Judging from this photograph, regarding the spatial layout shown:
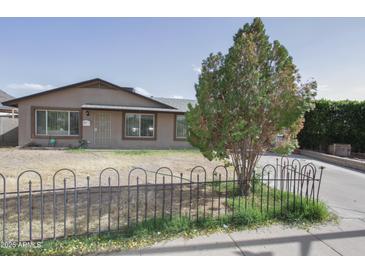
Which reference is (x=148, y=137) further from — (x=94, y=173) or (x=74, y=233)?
(x=74, y=233)

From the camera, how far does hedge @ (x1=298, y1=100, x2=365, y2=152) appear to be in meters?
12.0

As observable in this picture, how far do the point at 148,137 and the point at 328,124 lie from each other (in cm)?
1054

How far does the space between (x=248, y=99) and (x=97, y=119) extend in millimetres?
12070

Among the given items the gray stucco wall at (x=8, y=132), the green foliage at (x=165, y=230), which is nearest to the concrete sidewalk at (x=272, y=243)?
the green foliage at (x=165, y=230)

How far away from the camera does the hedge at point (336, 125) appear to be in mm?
12008

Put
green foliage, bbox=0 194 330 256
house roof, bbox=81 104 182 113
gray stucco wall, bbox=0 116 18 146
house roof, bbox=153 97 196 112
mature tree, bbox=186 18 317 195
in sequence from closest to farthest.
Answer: green foliage, bbox=0 194 330 256 → mature tree, bbox=186 18 317 195 → house roof, bbox=81 104 182 113 → gray stucco wall, bbox=0 116 18 146 → house roof, bbox=153 97 196 112

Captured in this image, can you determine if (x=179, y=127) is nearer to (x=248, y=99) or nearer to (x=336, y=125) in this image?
(x=336, y=125)

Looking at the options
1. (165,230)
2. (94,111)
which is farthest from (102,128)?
(165,230)

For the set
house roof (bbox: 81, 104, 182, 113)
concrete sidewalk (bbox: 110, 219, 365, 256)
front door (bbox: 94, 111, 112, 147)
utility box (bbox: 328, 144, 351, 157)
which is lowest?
concrete sidewalk (bbox: 110, 219, 365, 256)

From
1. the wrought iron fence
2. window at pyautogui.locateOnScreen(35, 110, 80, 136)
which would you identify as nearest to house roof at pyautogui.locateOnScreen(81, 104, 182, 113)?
window at pyautogui.locateOnScreen(35, 110, 80, 136)

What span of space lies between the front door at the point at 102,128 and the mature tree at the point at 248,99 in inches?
433

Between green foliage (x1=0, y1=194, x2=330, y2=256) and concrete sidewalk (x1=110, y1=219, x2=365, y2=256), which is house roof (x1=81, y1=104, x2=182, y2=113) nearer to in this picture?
green foliage (x1=0, y1=194, x2=330, y2=256)

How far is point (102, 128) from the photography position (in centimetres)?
1457

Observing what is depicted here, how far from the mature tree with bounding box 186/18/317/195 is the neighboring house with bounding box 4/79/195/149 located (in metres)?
10.2
